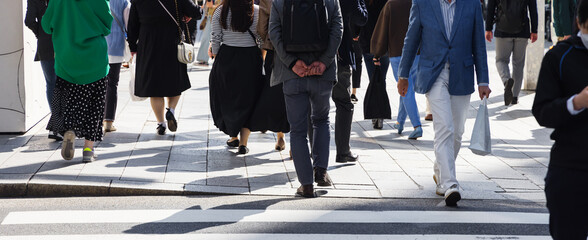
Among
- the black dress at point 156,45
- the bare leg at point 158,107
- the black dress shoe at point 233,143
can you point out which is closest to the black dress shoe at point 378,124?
the black dress shoe at point 233,143

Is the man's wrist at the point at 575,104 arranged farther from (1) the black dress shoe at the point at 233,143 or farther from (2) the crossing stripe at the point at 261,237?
(1) the black dress shoe at the point at 233,143

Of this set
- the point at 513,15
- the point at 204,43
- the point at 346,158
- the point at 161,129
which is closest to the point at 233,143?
the point at 161,129

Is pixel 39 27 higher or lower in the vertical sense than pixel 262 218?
higher

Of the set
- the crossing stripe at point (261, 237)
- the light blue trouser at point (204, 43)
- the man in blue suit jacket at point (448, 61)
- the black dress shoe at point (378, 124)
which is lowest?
the light blue trouser at point (204, 43)

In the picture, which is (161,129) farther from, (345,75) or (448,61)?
(448,61)

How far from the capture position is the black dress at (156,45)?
29.8ft

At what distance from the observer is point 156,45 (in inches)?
361

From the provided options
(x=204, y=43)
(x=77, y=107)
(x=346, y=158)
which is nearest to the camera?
(x=77, y=107)

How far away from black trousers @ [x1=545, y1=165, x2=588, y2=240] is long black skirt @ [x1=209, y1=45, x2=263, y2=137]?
15.8ft

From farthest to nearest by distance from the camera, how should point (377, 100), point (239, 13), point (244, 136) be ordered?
point (377, 100) → point (244, 136) → point (239, 13)

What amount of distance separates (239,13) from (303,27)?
63.0 inches

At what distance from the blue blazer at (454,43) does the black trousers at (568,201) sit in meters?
2.79

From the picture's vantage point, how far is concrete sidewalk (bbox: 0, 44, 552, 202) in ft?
22.7

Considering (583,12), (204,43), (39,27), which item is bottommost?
(204,43)
